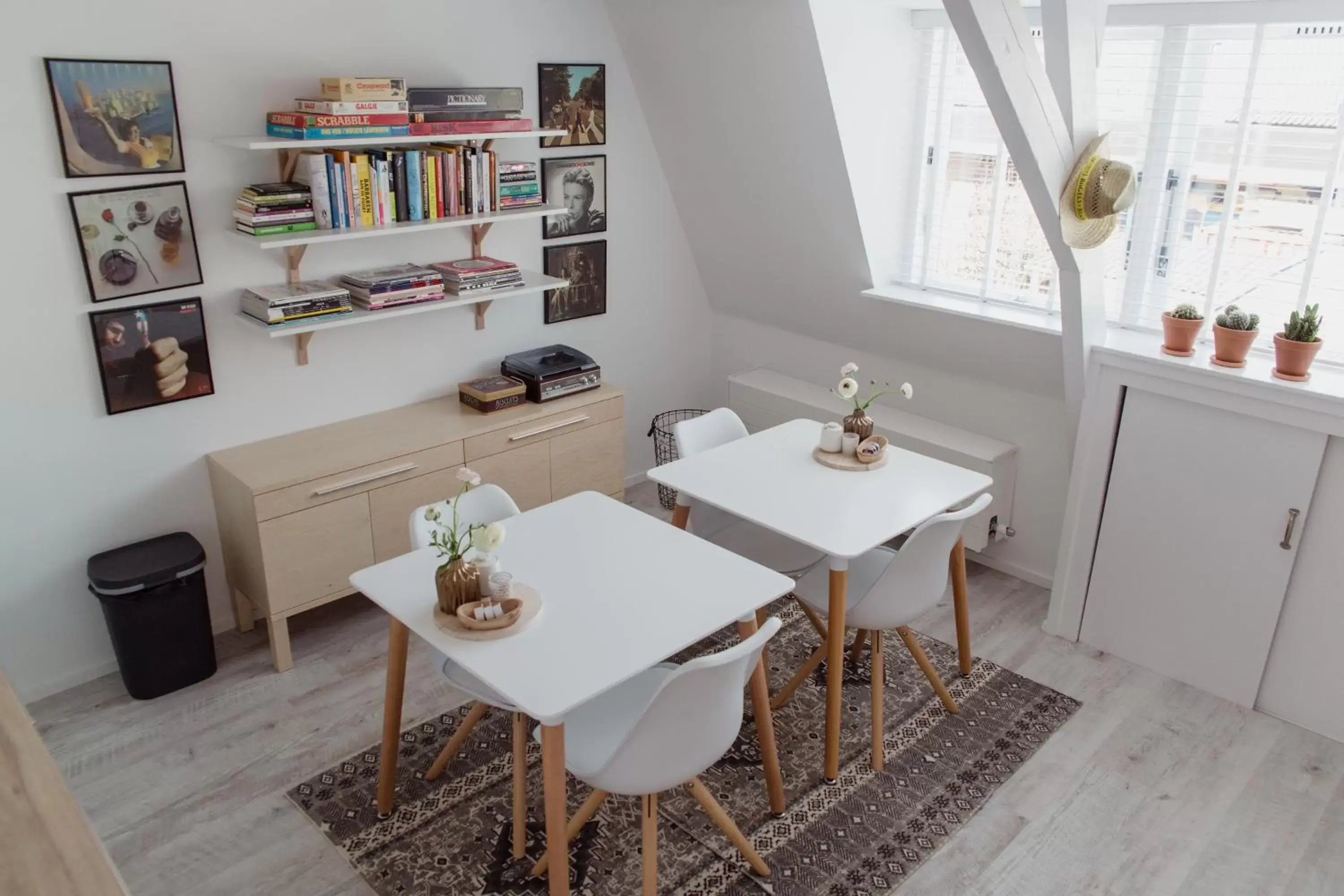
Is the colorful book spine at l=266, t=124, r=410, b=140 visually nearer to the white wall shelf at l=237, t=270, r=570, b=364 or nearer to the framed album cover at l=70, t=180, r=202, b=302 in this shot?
the framed album cover at l=70, t=180, r=202, b=302

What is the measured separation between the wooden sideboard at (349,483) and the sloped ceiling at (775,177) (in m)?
1.17

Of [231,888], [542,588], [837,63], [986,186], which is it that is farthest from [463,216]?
[231,888]

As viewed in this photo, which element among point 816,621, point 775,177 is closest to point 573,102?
point 775,177

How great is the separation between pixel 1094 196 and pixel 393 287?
2.47m

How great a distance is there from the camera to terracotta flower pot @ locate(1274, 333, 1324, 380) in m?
3.25

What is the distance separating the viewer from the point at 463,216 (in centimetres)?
393

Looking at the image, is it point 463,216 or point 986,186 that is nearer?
point 463,216

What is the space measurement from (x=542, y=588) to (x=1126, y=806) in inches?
74.5

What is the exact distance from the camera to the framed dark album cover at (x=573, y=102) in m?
4.32

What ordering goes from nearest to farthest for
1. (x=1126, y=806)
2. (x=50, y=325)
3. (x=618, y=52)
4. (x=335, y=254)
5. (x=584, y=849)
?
1. (x=584, y=849)
2. (x=1126, y=806)
3. (x=50, y=325)
4. (x=335, y=254)
5. (x=618, y=52)

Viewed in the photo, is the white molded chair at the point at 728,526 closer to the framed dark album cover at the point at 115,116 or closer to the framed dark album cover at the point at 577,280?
the framed dark album cover at the point at 577,280

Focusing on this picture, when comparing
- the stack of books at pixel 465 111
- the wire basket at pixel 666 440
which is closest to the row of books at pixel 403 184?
the stack of books at pixel 465 111

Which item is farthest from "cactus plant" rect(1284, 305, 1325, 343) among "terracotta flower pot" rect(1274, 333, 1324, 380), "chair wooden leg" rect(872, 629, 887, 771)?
"chair wooden leg" rect(872, 629, 887, 771)

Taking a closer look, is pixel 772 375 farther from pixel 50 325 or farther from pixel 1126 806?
pixel 50 325
